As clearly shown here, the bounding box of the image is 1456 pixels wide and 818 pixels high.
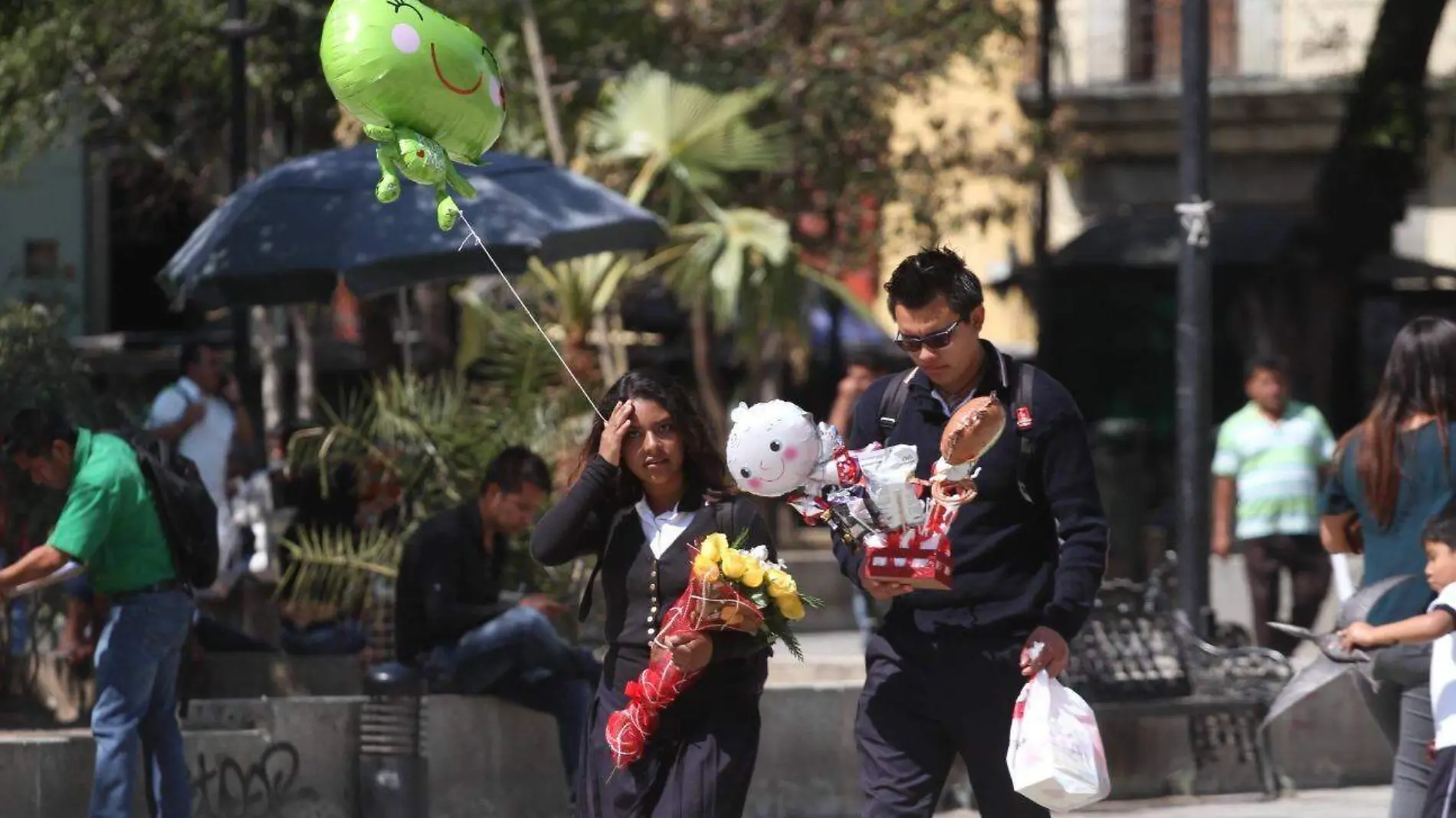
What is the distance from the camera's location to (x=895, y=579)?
5398 millimetres

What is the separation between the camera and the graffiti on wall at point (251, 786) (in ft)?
27.2

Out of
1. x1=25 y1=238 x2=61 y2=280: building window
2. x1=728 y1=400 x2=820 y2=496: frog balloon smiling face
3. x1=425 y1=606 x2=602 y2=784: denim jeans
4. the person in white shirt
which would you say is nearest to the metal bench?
x1=425 y1=606 x2=602 y2=784: denim jeans

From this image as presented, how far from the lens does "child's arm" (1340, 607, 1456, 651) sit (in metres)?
6.08

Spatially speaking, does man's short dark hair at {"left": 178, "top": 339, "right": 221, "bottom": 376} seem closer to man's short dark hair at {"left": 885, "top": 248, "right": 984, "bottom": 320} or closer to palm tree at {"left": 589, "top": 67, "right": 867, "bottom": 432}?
palm tree at {"left": 589, "top": 67, "right": 867, "bottom": 432}

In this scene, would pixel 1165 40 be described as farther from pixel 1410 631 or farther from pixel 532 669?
pixel 1410 631

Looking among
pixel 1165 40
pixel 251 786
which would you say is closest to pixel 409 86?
pixel 251 786

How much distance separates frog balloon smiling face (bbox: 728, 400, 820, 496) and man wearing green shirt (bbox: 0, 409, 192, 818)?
290 centimetres

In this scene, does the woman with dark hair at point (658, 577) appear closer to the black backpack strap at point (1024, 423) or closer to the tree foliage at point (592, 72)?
the black backpack strap at point (1024, 423)

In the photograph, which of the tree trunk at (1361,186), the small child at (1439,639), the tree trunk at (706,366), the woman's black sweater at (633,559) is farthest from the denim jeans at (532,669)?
the tree trunk at (1361,186)

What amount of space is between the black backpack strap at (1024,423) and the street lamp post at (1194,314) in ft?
16.5

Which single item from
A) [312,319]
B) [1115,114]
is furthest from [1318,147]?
[312,319]

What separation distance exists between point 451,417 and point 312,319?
12756mm

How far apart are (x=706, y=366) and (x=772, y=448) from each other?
14576mm

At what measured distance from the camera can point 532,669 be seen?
829cm
